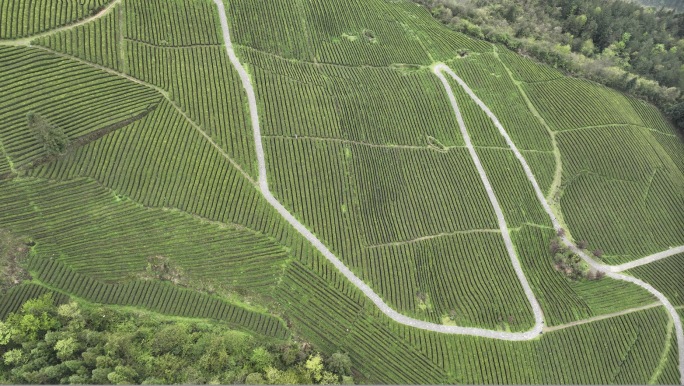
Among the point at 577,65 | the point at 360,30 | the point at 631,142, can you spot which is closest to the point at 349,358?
the point at 360,30

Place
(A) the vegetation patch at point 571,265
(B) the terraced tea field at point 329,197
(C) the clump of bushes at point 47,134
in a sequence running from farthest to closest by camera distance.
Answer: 1. (A) the vegetation patch at point 571,265
2. (B) the terraced tea field at point 329,197
3. (C) the clump of bushes at point 47,134

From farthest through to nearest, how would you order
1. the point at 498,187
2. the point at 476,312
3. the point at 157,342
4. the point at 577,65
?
the point at 577,65 → the point at 498,187 → the point at 476,312 → the point at 157,342

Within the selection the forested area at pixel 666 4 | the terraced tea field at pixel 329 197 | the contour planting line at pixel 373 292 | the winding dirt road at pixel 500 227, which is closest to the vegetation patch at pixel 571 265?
the terraced tea field at pixel 329 197

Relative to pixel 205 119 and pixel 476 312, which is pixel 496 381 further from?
pixel 205 119

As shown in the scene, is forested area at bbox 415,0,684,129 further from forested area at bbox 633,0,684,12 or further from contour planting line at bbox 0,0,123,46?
contour planting line at bbox 0,0,123,46

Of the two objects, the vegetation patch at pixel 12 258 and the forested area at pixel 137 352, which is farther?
the vegetation patch at pixel 12 258

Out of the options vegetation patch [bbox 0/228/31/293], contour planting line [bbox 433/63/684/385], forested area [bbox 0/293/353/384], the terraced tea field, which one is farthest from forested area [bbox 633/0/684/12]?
vegetation patch [bbox 0/228/31/293]

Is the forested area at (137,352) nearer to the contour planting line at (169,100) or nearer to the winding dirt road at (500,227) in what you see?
the winding dirt road at (500,227)

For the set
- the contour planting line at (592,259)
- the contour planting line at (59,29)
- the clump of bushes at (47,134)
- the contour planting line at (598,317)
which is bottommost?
the contour planting line at (598,317)
